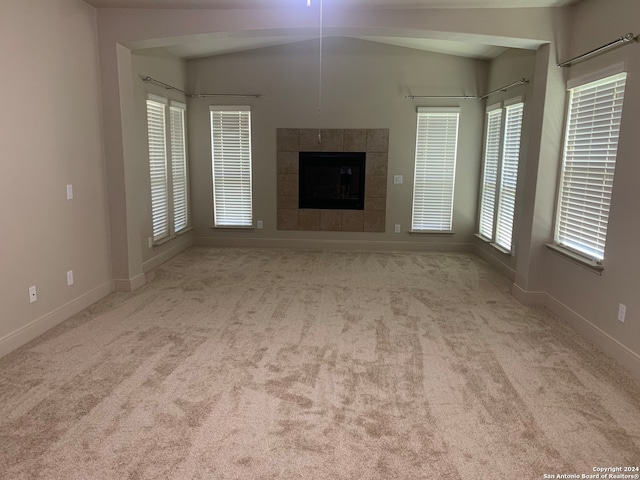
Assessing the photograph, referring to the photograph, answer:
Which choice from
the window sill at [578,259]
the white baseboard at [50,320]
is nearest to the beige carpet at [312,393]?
the white baseboard at [50,320]

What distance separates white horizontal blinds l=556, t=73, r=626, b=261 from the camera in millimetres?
3408

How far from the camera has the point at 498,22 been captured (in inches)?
157

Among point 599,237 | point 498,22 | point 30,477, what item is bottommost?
point 30,477

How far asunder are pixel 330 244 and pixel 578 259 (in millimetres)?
3816

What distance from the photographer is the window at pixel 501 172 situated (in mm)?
5363

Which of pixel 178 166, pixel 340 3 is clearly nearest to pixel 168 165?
pixel 178 166

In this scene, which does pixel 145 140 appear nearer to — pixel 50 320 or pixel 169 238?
pixel 169 238

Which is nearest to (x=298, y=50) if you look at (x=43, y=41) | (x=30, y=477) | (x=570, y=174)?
(x=43, y=41)

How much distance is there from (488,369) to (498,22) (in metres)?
3.02

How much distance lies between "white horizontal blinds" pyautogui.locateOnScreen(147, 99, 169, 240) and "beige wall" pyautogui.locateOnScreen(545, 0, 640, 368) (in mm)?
4598

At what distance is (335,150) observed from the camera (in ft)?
22.0

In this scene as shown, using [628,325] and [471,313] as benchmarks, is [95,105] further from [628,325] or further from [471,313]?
[628,325]

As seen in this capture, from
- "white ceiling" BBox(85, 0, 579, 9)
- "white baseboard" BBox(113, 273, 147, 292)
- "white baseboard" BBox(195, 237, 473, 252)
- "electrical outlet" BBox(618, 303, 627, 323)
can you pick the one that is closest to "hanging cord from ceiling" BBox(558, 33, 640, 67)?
"white ceiling" BBox(85, 0, 579, 9)

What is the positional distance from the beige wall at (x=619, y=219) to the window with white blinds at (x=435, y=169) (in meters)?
2.75
